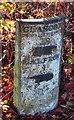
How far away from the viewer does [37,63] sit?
265 cm

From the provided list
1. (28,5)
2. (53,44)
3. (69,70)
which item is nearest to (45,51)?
(53,44)

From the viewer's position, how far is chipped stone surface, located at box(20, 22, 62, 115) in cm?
254

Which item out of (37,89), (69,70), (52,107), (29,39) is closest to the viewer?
(29,39)

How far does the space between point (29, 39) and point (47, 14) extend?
109 cm

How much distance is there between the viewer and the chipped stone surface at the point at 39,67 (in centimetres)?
254

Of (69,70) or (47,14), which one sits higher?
(47,14)

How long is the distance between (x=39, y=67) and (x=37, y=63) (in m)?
0.05

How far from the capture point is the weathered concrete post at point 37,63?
8.27 feet

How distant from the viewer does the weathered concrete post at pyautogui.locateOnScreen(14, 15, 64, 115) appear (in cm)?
252

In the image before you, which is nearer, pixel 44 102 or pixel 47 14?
pixel 44 102

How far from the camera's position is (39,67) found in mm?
2678

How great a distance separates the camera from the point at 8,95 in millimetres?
3084

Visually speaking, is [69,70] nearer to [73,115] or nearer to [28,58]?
[73,115]

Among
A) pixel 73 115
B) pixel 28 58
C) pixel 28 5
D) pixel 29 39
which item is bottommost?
pixel 73 115
